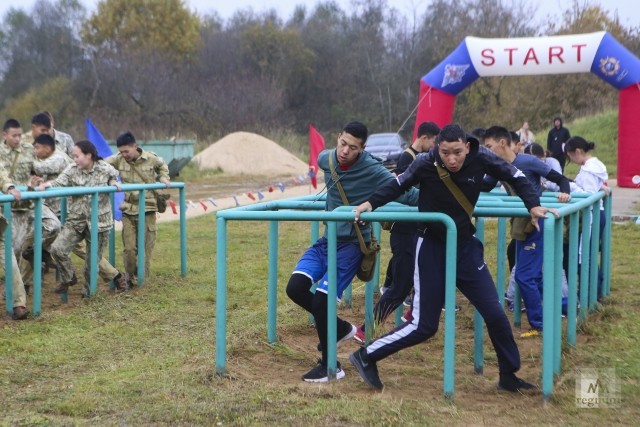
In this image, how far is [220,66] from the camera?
55.7 meters

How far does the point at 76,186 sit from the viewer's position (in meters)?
8.62

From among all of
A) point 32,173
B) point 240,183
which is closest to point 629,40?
point 240,183

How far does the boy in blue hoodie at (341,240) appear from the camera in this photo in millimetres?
5516

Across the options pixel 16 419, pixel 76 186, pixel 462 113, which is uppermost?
pixel 462 113

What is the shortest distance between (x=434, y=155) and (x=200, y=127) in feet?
149

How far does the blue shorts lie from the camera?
557 centimetres

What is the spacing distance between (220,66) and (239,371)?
51.5 meters

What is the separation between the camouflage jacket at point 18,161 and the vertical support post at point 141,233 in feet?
3.75

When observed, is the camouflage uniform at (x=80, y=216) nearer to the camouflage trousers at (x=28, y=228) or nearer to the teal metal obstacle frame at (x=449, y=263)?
the camouflage trousers at (x=28, y=228)

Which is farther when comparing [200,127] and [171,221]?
[200,127]

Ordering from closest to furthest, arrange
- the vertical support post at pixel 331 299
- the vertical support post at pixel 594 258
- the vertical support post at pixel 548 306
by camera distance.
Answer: the vertical support post at pixel 548 306, the vertical support post at pixel 331 299, the vertical support post at pixel 594 258

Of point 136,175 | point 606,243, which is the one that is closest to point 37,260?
point 136,175

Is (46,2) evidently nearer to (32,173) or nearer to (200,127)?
(200,127)

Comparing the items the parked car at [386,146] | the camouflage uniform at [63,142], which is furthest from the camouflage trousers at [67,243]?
the parked car at [386,146]
